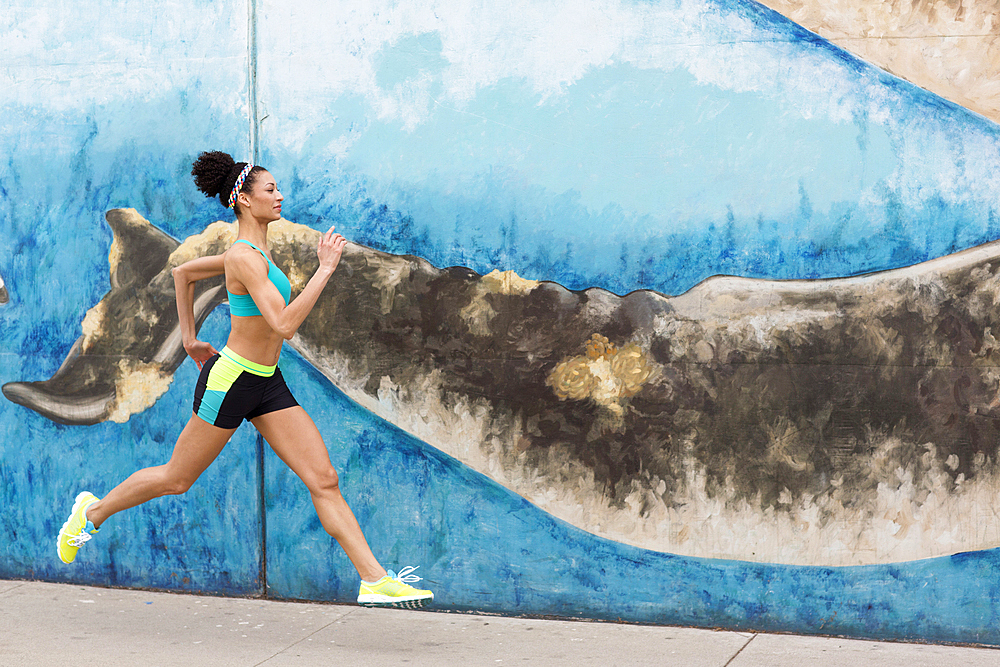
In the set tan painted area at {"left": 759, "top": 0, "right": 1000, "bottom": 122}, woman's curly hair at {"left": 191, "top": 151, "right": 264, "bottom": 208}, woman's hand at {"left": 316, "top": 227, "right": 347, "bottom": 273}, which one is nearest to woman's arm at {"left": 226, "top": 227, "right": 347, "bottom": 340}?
woman's hand at {"left": 316, "top": 227, "right": 347, "bottom": 273}

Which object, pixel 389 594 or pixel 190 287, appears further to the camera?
pixel 190 287

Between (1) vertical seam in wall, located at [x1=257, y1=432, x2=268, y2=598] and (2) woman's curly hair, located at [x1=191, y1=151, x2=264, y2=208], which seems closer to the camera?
(2) woman's curly hair, located at [x1=191, y1=151, x2=264, y2=208]

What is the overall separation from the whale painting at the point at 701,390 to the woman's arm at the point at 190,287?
2.27ft

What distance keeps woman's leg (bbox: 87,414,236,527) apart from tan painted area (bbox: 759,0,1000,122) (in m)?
3.21

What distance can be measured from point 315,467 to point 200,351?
0.81 metres

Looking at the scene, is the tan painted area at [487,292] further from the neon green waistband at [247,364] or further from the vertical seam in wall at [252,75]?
the vertical seam in wall at [252,75]

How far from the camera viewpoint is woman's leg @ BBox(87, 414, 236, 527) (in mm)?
4129

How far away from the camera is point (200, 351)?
4336 mm

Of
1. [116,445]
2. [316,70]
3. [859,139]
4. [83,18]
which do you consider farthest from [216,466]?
[859,139]

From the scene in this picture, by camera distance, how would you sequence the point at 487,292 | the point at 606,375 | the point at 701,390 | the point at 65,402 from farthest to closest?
the point at 65,402, the point at 487,292, the point at 606,375, the point at 701,390

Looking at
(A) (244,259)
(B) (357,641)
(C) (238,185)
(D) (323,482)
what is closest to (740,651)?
(B) (357,641)

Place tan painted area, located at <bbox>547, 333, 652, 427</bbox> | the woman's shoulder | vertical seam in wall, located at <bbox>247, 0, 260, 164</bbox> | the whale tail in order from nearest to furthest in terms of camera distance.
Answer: the woman's shoulder → tan painted area, located at <bbox>547, 333, 652, 427</bbox> → vertical seam in wall, located at <bbox>247, 0, 260, 164</bbox> → the whale tail

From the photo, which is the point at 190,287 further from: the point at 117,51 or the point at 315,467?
the point at 117,51

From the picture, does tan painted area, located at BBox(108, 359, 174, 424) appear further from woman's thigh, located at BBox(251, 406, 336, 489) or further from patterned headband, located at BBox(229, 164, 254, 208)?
patterned headband, located at BBox(229, 164, 254, 208)
